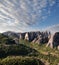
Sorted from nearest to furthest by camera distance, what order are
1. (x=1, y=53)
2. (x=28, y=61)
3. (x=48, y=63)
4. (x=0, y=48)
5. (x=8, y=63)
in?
(x=8, y=63) → (x=28, y=61) → (x=48, y=63) → (x=1, y=53) → (x=0, y=48)

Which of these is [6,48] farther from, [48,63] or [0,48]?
[48,63]

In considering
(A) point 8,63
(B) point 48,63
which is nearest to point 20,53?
(B) point 48,63

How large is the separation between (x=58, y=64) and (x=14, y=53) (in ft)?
167

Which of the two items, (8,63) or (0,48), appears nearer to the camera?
(8,63)

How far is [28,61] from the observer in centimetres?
12400

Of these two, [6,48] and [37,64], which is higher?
[6,48]

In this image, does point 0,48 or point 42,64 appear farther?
point 0,48

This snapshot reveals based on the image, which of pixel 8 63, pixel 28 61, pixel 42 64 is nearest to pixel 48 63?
pixel 42 64

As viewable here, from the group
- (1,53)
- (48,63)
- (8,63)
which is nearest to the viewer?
(8,63)

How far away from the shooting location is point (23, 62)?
120m

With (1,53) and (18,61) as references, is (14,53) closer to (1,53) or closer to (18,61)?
(1,53)

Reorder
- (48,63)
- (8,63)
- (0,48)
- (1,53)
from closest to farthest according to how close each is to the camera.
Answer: (8,63)
(48,63)
(1,53)
(0,48)

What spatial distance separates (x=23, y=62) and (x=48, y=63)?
23.6 m

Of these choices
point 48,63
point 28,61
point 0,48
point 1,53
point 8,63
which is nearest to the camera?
point 8,63
